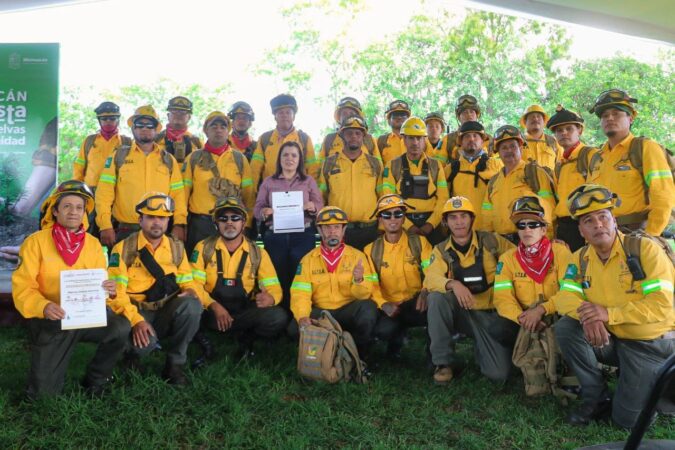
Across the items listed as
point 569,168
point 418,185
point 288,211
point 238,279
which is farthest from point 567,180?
point 238,279

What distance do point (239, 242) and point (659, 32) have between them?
5.43 metres

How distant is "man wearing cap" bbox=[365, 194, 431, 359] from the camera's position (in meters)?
6.18

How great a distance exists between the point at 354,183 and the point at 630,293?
3.34 meters

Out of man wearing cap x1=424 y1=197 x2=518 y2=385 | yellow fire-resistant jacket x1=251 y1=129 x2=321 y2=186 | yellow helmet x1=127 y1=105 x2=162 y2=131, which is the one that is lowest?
man wearing cap x1=424 y1=197 x2=518 y2=385

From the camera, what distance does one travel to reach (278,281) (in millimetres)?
6254

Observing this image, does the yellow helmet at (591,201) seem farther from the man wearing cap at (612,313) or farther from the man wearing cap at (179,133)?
the man wearing cap at (179,133)

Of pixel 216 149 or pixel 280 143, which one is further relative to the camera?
pixel 280 143

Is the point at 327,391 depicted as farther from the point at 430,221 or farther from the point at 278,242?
the point at 430,221

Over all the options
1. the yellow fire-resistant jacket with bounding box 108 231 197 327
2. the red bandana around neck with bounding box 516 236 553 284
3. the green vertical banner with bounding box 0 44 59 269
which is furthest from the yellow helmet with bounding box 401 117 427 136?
the green vertical banner with bounding box 0 44 59 269

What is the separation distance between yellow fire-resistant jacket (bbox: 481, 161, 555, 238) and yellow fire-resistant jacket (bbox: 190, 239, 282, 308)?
8.54 feet

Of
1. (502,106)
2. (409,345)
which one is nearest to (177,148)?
(409,345)

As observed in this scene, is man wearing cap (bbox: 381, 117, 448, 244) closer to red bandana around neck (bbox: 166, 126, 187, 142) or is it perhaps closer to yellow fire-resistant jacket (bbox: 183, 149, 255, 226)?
yellow fire-resistant jacket (bbox: 183, 149, 255, 226)

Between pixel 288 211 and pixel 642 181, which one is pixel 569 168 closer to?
pixel 642 181

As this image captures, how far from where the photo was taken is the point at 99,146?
742 centimetres
